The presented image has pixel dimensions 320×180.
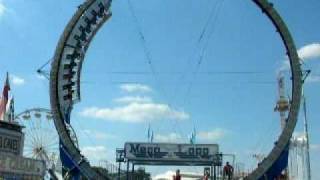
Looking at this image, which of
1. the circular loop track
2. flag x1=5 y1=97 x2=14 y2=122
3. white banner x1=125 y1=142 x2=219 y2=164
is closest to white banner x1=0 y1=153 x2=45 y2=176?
flag x1=5 y1=97 x2=14 y2=122

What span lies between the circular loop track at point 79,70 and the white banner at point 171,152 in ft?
43.9

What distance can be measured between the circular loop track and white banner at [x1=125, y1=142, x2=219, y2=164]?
43.9ft

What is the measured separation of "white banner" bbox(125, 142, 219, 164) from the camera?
59.8 m

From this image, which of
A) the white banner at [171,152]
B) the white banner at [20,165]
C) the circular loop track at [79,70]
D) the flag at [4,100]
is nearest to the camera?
the circular loop track at [79,70]

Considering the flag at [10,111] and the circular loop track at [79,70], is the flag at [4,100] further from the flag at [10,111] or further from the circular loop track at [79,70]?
the circular loop track at [79,70]

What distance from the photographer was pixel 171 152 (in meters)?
60.8

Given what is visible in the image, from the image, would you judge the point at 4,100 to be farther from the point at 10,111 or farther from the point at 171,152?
the point at 171,152

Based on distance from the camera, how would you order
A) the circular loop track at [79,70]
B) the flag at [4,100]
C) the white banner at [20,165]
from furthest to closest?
the flag at [4,100] < the white banner at [20,165] < the circular loop track at [79,70]

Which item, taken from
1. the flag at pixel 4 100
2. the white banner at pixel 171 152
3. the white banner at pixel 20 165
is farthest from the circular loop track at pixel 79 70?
the flag at pixel 4 100

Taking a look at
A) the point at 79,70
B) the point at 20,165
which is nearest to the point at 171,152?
the point at 79,70

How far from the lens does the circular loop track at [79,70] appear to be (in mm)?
44031

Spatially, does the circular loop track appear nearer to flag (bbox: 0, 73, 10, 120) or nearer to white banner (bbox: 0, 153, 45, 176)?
white banner (bbox: 0, 153, 45, 176)

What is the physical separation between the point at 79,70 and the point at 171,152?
1613 centimetres

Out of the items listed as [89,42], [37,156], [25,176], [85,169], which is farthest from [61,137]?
[37,156]
